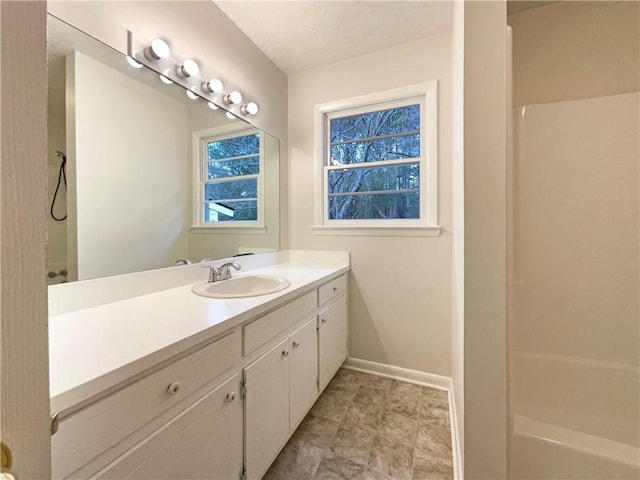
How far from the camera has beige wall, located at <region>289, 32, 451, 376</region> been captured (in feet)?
5.98

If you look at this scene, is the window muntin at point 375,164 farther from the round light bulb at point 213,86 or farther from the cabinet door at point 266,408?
the cabinet door at point 266,408

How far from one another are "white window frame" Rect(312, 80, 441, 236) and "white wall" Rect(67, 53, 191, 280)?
1.04m

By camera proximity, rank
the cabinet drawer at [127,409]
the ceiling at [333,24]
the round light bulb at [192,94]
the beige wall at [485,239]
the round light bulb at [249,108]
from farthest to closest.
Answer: the round light bulb at [249,108] < the ceiling at [333,24] < the round light bulb at [192,94] < the beige wall at [485,239] < the cabinet drawer at [127,409]

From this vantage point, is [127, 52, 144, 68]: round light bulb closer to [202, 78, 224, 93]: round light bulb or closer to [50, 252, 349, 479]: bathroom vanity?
[202, 78, 224, 93]: round light bulb

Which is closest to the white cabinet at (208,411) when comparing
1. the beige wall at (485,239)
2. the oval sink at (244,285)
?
the oval sink at (244,285)

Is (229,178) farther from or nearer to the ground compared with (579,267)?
farther from the ground

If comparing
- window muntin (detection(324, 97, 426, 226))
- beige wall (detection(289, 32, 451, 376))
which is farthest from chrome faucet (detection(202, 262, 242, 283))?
window muntin (detection(324, 97, 426, 226))

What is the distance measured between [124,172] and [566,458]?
7.48 feet

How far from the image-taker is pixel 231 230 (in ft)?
5.89

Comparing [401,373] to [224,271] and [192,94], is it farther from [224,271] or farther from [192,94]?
[192,94]

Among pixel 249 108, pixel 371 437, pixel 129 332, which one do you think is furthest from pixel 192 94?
pixel 371 437

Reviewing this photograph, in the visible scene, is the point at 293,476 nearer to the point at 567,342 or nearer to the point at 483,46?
the point at 567,342

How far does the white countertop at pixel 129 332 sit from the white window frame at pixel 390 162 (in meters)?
0.91

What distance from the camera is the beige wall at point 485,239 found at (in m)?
0.85
